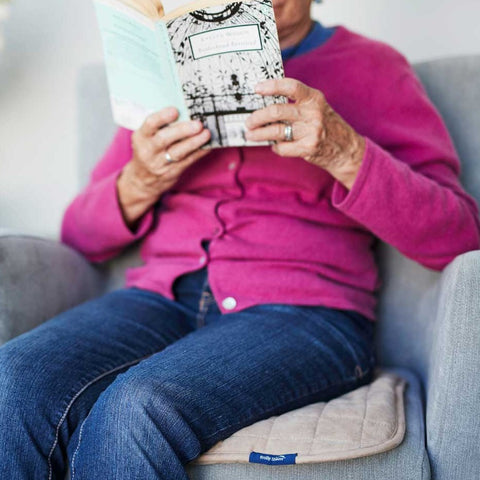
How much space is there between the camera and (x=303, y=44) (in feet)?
3.80

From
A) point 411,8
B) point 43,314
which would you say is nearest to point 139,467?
point 43,314

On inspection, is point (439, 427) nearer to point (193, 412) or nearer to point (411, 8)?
point (193, 412)

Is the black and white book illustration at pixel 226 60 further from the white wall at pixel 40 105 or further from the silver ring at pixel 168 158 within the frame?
the white wall at pixel 40 105

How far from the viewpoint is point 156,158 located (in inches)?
41.6

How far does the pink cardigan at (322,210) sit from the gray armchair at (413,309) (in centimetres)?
10

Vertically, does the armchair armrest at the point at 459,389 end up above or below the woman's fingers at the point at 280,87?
below

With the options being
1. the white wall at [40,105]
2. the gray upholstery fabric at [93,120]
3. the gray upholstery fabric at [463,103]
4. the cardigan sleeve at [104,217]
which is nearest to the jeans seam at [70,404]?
the cardigan sleeve at [104,217]

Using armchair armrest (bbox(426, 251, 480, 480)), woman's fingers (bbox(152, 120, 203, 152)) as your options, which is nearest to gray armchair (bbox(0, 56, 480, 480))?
armchair armrest (bbox(426, 251, 480, 480))

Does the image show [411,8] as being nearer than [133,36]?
No

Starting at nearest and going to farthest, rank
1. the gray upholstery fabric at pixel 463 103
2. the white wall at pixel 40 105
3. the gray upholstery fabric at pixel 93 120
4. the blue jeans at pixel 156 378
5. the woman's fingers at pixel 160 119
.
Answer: the blue jeans at pixel 156 378
the woman's fingers at pixel 160 119
the gray upholstery fabric at pixel 463 103
the gray upholstery fabric at pixel 93 120
the white wall at pixel 40 105

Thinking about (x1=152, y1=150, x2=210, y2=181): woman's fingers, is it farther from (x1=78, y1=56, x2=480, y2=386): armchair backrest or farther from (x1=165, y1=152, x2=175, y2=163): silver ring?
(x1=78, y1=56, x2=480, y2=386): armchair backrest

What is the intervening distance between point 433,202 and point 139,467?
1.91 ft

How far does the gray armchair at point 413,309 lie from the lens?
2.69 feet

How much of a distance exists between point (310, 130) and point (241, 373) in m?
0.35
